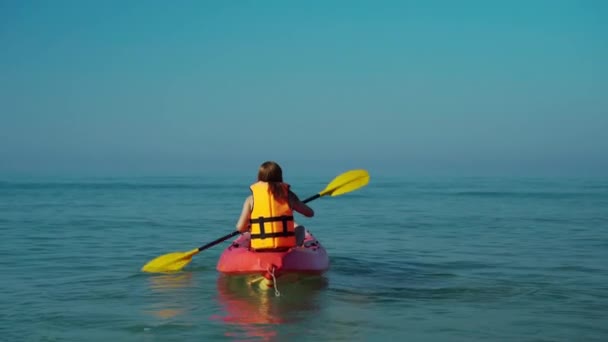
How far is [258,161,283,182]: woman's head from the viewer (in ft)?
25.7

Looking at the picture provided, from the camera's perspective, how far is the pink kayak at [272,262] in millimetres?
7879

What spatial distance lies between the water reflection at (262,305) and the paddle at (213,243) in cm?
74

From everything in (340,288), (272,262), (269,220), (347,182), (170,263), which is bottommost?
(340,288)

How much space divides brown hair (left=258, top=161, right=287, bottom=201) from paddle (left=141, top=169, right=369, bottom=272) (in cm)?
129

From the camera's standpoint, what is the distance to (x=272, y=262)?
786 cm

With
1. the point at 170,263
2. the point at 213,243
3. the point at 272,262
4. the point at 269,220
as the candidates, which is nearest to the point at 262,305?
the point at 272,262

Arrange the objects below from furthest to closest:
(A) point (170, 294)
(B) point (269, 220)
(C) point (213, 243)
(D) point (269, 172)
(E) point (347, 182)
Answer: (E) point (347, 182)
(C) point (213, 243)
(A) point (170, 294)
(B) point (269, 220)
(D) point (269, 172)

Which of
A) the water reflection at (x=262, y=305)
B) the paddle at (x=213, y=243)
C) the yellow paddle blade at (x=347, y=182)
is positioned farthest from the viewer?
the yellow paddle blade at (x=347, y=182)

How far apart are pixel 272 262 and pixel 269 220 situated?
497 millimetres

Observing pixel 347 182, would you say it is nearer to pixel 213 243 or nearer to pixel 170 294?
pixel 213 243

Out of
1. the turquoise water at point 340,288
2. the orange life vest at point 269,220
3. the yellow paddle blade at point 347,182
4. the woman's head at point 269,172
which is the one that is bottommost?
the turquoise water at point 340,288

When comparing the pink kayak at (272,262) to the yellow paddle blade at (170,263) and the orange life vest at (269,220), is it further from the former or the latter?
the yellow paddle blade at (170,263)

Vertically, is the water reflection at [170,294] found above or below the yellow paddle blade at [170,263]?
below

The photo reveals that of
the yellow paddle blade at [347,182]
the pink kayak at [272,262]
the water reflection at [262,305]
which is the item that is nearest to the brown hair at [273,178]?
the pink kayak at [272,262]
